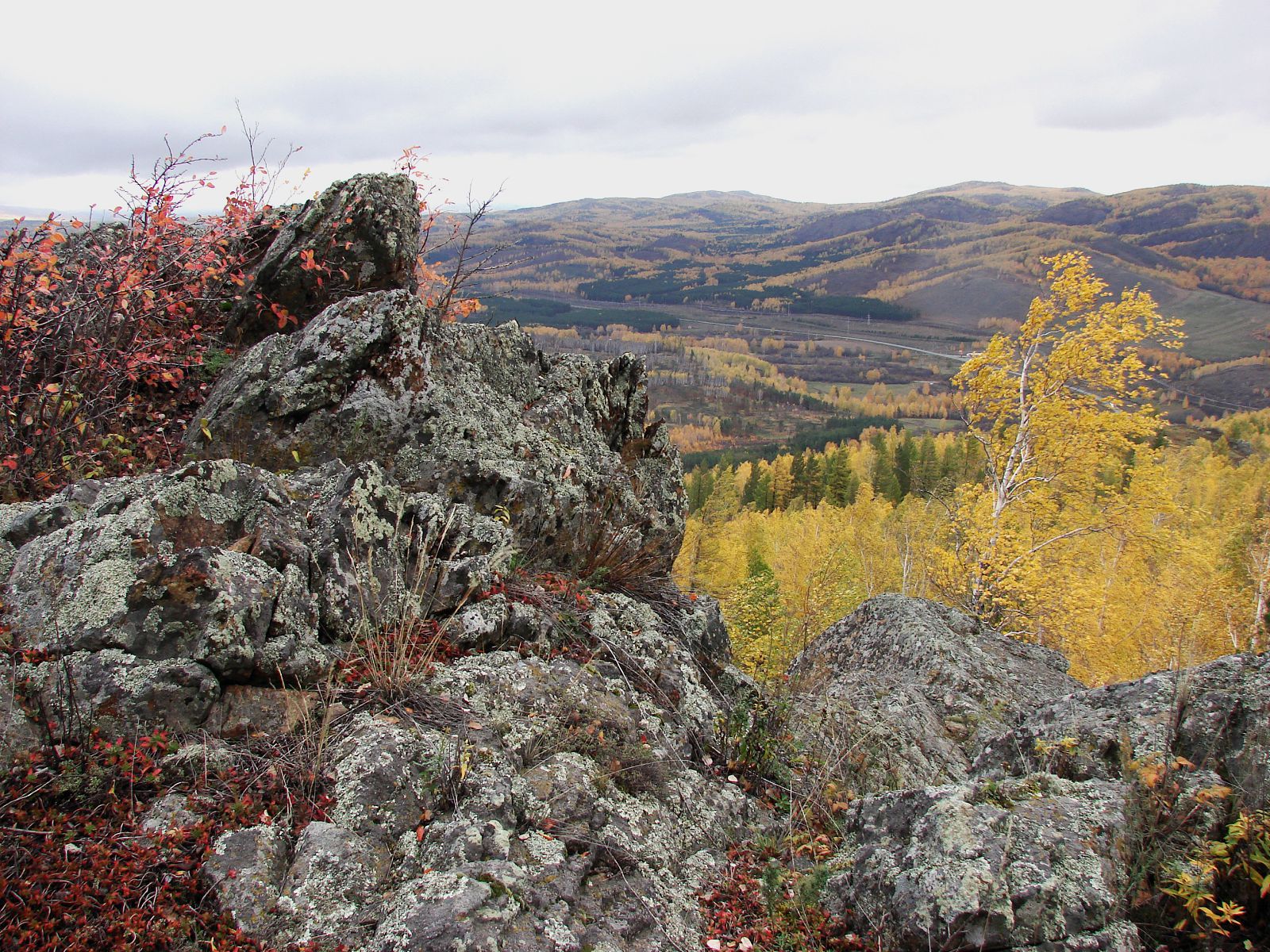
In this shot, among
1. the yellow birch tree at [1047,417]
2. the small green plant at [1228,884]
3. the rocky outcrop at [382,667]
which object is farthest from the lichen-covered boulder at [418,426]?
the yellow birch tree at [1047,417]

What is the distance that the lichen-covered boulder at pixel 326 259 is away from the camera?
28.3 feet

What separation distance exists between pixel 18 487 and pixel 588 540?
5.21m

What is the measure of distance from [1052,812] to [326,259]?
9.33 meters

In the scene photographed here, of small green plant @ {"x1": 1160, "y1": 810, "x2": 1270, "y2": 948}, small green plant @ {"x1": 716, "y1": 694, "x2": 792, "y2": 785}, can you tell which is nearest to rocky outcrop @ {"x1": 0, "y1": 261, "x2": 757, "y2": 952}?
small green plant @ {"x1": 716, "y1": 694, "x2": 792, "y2": 785}

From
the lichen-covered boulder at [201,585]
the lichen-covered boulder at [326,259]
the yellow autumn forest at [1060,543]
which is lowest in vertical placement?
the yellow autumn forest at [1060,543]

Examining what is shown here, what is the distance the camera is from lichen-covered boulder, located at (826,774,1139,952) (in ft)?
11.0

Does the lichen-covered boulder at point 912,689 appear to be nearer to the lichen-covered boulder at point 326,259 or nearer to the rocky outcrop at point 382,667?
the rocky outcrop at point 382,667

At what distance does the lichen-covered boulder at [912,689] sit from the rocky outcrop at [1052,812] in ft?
0.27

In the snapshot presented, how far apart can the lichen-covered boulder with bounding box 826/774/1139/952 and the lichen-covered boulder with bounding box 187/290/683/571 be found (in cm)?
413

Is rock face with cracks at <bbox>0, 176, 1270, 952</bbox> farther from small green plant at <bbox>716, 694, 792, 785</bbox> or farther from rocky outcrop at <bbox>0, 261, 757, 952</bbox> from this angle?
small green plant at <bbox>716, 694, 792, 785</bbox>

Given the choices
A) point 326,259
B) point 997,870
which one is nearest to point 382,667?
point 997,870

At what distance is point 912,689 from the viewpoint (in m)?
9.78

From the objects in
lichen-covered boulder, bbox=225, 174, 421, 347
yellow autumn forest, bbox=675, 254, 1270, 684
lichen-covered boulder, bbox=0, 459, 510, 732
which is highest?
lichen-covered boulder, bbox=225, 174, 421, 347

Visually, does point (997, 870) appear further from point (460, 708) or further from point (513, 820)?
point (460, 708)
